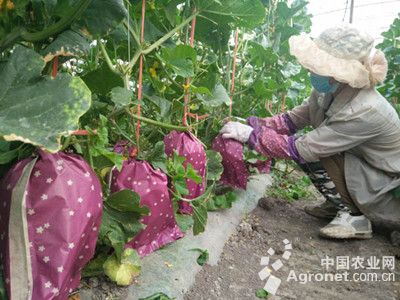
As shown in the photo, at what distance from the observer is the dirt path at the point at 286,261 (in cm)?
143

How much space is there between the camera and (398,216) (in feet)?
6.39

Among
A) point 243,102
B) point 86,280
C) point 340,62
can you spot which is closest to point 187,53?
point 86,280

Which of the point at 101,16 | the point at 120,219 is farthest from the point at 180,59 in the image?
the point at 120,219

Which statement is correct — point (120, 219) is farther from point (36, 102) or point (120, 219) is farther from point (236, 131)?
point (236, 131)

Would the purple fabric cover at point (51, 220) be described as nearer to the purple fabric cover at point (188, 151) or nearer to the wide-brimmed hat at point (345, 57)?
the purple fabric cover at point (188, 151)

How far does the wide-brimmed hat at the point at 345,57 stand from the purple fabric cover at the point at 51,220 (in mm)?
1223

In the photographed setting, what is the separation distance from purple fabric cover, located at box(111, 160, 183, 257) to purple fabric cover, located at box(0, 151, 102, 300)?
310 millimetres

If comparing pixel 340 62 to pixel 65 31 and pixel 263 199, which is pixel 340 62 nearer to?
pixel 263 199

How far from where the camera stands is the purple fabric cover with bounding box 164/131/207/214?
4.76ft

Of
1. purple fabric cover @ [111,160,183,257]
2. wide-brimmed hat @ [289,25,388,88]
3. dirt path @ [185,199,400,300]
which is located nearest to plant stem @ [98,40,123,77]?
purple fabric cover @ [111,160,183,257]

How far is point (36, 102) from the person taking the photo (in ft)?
2.28

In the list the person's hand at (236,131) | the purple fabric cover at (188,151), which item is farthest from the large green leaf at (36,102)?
the person's hand at (236,131)

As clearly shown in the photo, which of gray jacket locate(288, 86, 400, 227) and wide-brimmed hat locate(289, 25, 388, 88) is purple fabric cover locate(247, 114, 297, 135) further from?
wide-brimmed hat locate(289, 25, 388, 88)

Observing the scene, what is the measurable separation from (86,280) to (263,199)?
1.29 metres
